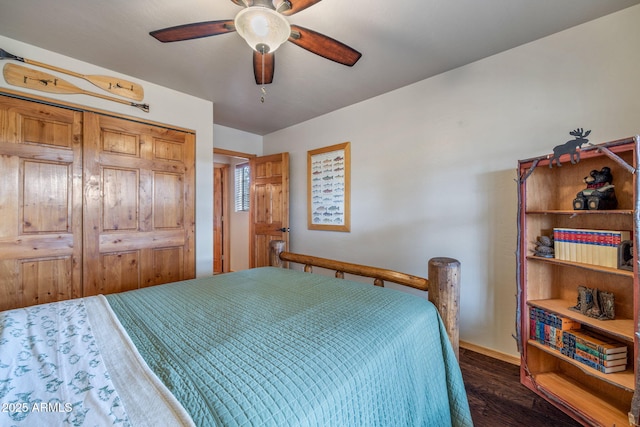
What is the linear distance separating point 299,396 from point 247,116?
3.45m

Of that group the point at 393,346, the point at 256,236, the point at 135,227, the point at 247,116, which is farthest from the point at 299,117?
the point at 393,346

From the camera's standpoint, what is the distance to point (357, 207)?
10.2 feet

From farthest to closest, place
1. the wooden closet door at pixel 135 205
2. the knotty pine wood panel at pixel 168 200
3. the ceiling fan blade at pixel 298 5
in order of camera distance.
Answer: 1. the knotty pine wood panel at pixel 168 200
2. the wooden closet door at pixel 135 205
3. the ceiling fan blade at pixel 298 5

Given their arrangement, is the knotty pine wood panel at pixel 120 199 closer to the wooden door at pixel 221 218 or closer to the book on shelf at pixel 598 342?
the wooden door at pixel 221 218

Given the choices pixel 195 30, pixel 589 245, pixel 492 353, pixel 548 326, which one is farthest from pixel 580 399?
pixel 195 30

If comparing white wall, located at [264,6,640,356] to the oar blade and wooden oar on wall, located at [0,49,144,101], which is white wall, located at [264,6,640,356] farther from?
the oar blade

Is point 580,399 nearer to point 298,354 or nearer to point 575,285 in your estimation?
point 575,285

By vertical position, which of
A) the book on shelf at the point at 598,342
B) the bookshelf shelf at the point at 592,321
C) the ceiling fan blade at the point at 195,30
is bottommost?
the book on shelf at the point at 598,342

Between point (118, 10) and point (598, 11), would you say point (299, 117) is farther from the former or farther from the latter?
point (598, 11)

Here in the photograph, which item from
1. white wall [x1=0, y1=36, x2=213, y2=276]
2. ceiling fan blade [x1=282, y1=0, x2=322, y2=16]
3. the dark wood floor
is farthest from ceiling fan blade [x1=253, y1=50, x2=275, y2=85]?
the dark wood floor

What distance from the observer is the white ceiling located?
64.5 inches

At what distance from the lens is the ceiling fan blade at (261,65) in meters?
1.68

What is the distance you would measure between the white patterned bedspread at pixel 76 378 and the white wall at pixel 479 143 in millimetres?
2343

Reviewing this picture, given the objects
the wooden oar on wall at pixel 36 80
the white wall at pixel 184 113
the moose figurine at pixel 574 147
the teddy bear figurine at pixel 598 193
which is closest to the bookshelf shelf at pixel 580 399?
the teddy bear figurine at pixel 598 193
